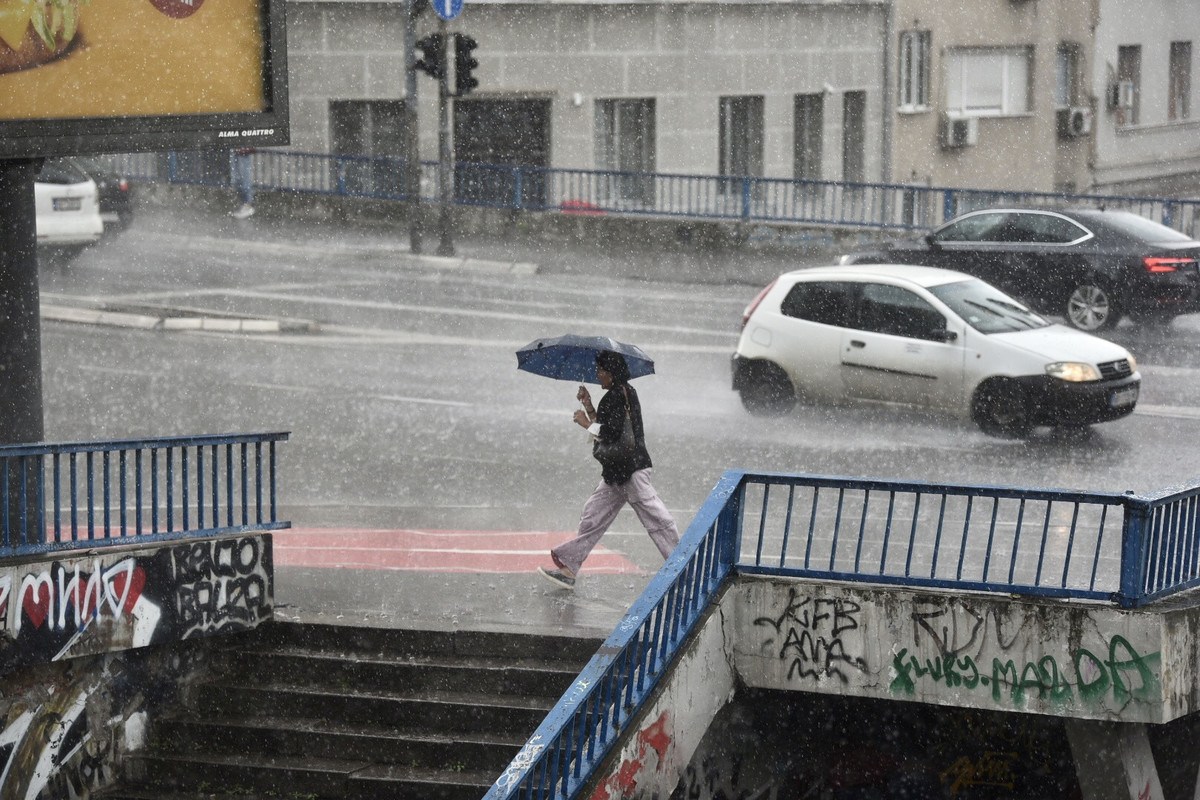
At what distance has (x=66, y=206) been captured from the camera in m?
22.8

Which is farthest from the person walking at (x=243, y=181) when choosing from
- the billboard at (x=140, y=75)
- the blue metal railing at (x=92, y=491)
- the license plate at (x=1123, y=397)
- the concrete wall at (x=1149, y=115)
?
the concrete wall at (x=1149, y=115)

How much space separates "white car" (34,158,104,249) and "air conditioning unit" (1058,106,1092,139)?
2305 centimetres

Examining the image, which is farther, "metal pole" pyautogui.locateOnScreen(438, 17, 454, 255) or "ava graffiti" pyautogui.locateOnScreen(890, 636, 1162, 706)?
"metal pole" pyautogui.locateOnScreen(438, 17, 454, 255)

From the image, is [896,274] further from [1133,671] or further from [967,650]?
[1133,671]

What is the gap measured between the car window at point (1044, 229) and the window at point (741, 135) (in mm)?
13497

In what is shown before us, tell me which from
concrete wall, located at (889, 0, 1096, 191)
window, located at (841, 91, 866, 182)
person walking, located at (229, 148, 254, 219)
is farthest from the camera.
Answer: concrete wall, located at (889, 0, 1096, 191)

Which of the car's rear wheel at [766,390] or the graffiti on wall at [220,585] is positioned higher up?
the car's rear wheel at [766,390]

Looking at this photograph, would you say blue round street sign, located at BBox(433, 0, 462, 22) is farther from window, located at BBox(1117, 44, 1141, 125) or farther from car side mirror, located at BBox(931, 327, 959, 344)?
window, located at BBox(1117, 44, 1141, 125)

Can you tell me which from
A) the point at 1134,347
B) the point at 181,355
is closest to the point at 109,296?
the point at 181,355

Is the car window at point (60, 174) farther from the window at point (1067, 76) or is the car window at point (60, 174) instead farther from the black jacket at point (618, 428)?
the window at point (1067, 76)

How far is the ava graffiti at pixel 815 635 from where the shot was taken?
958 centimetres

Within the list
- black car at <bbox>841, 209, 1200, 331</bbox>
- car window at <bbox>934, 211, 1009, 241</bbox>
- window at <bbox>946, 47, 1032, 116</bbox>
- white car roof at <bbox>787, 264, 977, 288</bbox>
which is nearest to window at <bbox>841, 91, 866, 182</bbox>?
window at <bbox>946, 47, 1032, 116</bbox>

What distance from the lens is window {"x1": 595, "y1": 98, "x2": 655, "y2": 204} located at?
107 ft

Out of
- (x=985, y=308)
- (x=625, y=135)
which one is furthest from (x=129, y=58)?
(x=625, y=135)
